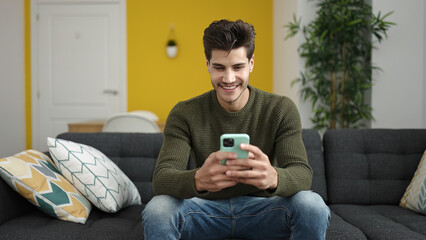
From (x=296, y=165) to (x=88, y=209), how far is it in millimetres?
924

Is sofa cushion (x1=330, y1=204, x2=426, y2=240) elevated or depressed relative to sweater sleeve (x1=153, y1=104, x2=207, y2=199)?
depressed

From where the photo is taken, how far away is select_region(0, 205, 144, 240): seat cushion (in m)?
1.57

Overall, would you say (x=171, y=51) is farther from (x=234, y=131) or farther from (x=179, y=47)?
(x=234, y=131)

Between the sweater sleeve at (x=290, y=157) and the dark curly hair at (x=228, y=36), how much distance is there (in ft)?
1.01

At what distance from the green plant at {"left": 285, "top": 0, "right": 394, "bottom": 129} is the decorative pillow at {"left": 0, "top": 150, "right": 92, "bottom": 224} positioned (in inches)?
88.7

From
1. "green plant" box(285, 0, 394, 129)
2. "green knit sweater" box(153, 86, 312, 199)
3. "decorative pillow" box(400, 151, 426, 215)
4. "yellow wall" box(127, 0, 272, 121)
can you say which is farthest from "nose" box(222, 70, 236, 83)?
"yellow wall" box(127, 0, 272, 121)

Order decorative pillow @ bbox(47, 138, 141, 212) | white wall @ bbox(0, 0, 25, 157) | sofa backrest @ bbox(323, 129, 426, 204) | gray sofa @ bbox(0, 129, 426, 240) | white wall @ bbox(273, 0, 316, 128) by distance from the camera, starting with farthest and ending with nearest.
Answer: white wall @ bbox(0, 0, 25, 157) < white wall @ bbox(273, 0, 316, 128) < sofa backrest @ bbox(323, 129, 426, 204) < gray sofa @ bbox(0, 129, 426, 240) < decorative pillow @ bbox(47, 138, 141, 212)

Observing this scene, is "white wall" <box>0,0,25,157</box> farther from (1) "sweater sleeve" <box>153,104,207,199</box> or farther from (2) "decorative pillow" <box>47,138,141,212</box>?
(1) "sweater sleeve" <box>153,104,207,199</box>

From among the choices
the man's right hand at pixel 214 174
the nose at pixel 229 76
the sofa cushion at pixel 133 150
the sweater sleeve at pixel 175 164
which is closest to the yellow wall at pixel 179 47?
the sofa cushion at pixel 133 150

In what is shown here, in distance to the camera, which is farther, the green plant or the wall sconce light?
the wall sconce light

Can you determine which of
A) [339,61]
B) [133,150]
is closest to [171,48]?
[339,61]

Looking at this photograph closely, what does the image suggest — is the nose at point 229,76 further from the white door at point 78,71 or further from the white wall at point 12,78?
the white wall at point 12,78

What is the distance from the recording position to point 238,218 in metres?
1.51

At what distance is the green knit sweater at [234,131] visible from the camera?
1.54 metres
